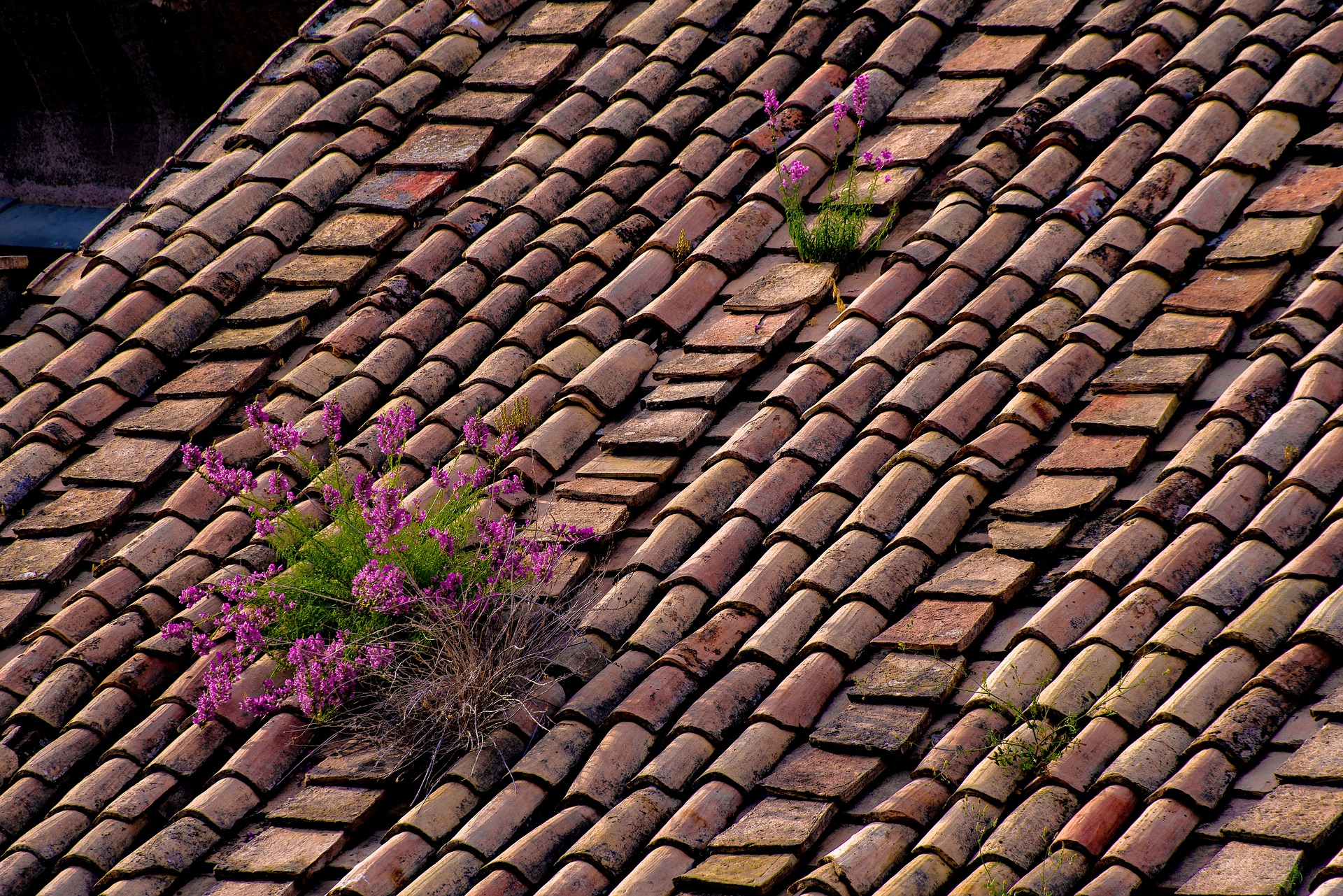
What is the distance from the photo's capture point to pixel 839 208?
473cm

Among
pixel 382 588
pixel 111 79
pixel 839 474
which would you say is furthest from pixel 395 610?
pixel 111 79

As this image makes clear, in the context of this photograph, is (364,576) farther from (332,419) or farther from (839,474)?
(839,474)

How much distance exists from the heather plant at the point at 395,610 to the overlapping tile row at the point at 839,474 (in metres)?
0.15

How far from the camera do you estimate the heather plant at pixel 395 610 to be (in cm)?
381

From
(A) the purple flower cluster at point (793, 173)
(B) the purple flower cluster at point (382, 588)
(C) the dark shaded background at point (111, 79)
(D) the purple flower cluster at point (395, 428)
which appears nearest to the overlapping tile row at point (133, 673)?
(B) the purple flower cluster at point (382, 588)

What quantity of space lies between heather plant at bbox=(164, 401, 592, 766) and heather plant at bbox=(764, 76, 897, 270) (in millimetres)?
1387

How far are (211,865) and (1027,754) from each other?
2.39 meters

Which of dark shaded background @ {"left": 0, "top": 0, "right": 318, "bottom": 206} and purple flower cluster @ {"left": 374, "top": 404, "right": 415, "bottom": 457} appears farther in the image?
dark shaded background @ {"left": 0, "top": 0, "right": 318, "bottom": 206}

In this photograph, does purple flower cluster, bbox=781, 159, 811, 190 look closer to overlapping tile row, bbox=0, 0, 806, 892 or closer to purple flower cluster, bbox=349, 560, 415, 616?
overlapping tile row, bbox=0, 0, 806, 892

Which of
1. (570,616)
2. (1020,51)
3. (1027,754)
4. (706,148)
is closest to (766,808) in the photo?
(1027,754)

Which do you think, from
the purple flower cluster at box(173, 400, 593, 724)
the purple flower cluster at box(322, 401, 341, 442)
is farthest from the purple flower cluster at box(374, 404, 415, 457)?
the purple flower cluster at box(322, 401, 341, 442)

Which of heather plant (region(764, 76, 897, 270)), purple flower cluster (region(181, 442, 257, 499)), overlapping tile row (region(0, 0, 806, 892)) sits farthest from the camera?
heather plant (region(764, 76, 897, 270))

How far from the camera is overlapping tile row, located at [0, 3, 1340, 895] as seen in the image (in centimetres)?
315

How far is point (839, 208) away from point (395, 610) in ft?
7.22
